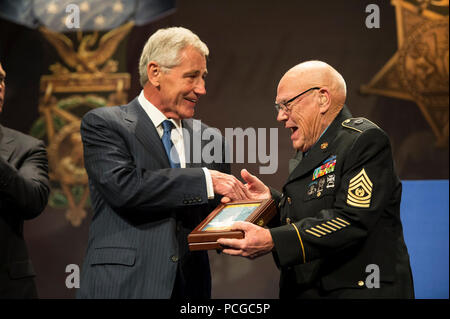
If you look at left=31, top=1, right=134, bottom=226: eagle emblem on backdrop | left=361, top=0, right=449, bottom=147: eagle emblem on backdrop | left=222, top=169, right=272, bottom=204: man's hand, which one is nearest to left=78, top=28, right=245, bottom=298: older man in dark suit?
left=222, top=169, right=272, bottom=204: man's hand

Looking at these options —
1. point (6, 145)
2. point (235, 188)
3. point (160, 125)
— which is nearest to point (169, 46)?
point (160, 125)

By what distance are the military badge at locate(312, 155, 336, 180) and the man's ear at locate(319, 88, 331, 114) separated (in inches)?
9.4

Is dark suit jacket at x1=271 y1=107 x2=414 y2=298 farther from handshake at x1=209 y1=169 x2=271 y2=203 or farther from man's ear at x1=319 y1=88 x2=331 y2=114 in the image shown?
handshake at x1=209 y1=169 x2=271 y2=203

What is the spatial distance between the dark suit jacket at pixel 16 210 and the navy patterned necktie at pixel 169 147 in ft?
2.34

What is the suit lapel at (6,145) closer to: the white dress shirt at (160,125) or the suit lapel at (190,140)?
the white dress shirt at (160,125)

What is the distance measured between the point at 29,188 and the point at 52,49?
2222 millimetres

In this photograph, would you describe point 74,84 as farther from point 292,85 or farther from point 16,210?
point 292,85

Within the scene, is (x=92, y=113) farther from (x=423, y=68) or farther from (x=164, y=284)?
(x=423, y=68)

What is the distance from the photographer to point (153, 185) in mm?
2018

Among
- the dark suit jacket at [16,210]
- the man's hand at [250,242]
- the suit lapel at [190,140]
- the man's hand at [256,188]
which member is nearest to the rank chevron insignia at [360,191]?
the man's hand at [250,242]

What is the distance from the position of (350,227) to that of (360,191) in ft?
0.45

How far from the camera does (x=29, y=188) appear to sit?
2.35 meters

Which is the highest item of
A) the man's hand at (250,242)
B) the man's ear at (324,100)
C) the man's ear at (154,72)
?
the man's ear at (154,72)

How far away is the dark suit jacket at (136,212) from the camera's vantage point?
79.1 inches
